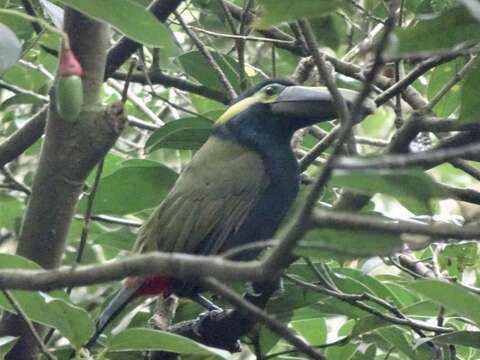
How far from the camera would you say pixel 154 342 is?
180 centimetres

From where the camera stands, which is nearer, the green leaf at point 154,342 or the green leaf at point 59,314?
the green leaf at point 154,342

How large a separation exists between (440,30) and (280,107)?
54.3 inches

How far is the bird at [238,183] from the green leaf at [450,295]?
1.00 meters

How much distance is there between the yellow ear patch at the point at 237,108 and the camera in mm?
2876

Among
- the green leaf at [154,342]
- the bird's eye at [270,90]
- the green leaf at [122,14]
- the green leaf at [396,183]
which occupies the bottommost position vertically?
the green leaf at [154,342]

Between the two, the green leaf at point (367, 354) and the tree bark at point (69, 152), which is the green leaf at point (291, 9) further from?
the green leaf at point (367, 354)

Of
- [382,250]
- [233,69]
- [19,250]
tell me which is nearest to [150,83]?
[233,69]

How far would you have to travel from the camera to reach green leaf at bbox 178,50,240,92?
271 centimetres

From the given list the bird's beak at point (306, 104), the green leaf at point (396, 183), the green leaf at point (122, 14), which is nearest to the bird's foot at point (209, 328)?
the bird's beak at point (306, 104)

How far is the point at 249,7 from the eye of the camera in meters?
2.64

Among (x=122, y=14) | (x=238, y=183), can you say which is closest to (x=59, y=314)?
(x=122, y=14)

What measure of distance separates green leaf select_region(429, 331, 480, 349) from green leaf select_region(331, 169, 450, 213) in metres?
0.75

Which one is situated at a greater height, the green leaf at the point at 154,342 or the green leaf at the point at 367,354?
the green leaf at the point at 154,342

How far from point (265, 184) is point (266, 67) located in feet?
3.18
